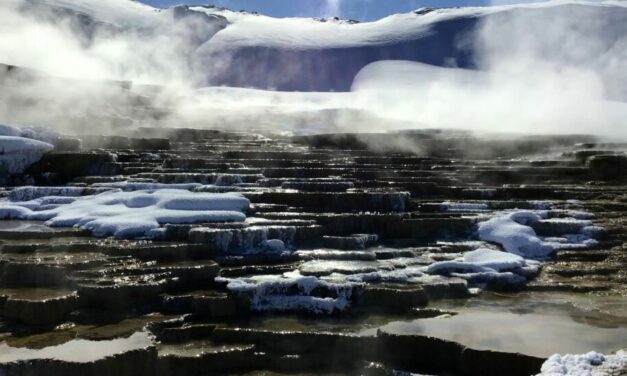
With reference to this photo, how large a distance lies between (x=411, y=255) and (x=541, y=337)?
2.86 m

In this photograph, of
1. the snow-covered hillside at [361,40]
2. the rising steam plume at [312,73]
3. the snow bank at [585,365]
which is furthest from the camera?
the snow-covered hillside at [361,40]

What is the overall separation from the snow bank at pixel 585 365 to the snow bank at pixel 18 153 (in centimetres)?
1053

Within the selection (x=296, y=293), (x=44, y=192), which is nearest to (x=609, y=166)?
(x=296, y=293)

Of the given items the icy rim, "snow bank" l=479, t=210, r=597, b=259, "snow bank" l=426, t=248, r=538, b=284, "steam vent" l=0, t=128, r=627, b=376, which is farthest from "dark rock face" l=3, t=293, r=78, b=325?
"snow bank" l=479, t=210, r=597, b=259

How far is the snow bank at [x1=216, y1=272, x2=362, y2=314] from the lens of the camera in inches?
277

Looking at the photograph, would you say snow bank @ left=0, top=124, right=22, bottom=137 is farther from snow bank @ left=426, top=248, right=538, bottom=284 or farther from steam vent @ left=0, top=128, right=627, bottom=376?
snow bank @ left=426, top=248, right=538, bottom=284

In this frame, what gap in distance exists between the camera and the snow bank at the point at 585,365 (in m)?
4.85

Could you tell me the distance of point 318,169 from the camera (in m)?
12.6

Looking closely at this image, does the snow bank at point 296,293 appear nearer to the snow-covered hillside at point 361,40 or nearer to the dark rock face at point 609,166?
the dark rock face at point 609,166

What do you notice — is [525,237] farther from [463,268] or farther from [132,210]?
[132,210]

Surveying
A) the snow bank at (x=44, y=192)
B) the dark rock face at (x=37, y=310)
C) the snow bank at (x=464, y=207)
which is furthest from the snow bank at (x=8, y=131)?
the snow bank at (x=464, y=207)

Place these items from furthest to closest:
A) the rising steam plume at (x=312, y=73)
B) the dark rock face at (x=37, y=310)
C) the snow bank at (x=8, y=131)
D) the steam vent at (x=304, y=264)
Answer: the rising steam plume at (x=312, y=73) → the snow bank at (x=8, y=131) → the dark rock face at (x=37, y=310) → the steam vent at (x=304, y=264)

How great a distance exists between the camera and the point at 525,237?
9.20 metres

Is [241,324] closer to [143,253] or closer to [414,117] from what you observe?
[143,253]
